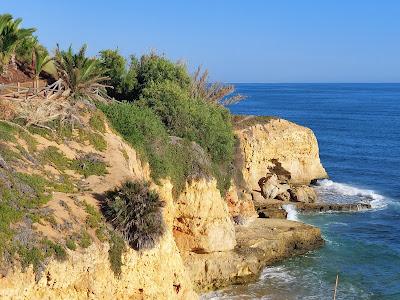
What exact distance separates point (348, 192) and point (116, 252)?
36.4 meters

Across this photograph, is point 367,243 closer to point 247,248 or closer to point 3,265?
point 247,248

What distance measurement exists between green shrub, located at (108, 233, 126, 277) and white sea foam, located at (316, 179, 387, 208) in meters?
32.6

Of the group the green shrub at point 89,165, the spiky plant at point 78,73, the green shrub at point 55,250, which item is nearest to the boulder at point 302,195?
the spiky plant at point 78,73

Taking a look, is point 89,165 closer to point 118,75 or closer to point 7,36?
point 7,36

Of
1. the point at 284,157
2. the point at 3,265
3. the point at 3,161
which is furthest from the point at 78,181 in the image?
the point at 284,157

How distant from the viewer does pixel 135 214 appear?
17547mm

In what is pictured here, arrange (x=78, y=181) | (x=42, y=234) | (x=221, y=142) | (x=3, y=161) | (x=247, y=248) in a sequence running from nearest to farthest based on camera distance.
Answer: (x=42, y=234) < (x=3, y=161) < (x=78, y=181) < (x=247, y=248) < (x=221, y=142)

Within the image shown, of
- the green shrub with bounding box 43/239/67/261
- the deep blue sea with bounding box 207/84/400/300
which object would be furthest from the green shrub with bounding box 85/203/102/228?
the deep blue sea with bounding box 207/84/400/300

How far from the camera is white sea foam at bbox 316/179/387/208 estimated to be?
151 ft

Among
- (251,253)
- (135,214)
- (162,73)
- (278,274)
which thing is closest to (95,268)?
(135,214)

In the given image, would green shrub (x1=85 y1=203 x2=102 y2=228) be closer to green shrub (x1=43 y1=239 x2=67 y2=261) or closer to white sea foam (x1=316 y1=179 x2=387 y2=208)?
green shrub (x1=43 y1=239 x2=67 y2=261)

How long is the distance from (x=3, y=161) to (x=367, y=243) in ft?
82.6

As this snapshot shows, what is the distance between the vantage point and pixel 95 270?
623 inches

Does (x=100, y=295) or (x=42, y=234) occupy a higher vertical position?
(x=42, y=234)
